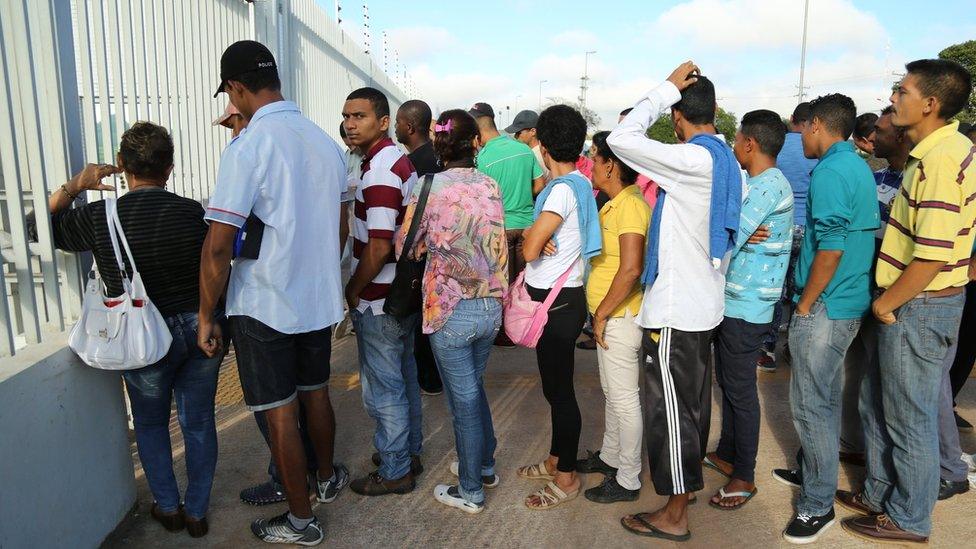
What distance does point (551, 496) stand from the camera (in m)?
3.25

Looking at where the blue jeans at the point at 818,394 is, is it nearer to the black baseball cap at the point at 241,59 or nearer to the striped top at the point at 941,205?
the striped top at the point at 941,205

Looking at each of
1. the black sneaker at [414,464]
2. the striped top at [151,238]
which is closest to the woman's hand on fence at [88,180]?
the striped top at [151,238]

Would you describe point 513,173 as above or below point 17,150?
below

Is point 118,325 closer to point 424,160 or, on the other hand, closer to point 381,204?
point 381,204

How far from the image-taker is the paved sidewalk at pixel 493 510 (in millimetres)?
2945

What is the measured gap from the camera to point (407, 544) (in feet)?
9.50

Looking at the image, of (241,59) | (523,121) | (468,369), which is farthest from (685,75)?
(523,121)

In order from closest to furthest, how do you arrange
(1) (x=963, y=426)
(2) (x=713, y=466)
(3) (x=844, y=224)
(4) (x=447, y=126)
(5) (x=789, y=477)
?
1. (3) (x=844, y=224)
2. (4) (x=447, y=126)
3. (5) (x=789, y=477)
4. (2) (x=713, y=466)
5. (1) (x=963, y=426)

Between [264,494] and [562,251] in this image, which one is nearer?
[562,251]

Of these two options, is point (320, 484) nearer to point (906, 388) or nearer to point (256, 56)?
point (256, 56)

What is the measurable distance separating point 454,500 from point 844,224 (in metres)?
2.21

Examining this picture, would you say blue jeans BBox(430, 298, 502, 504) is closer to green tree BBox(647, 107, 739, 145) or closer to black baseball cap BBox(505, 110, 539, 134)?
black baseball cap BBox(505, 110, 539, 134)

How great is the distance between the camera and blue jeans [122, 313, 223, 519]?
108 inches

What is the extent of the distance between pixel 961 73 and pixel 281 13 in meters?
5.36
